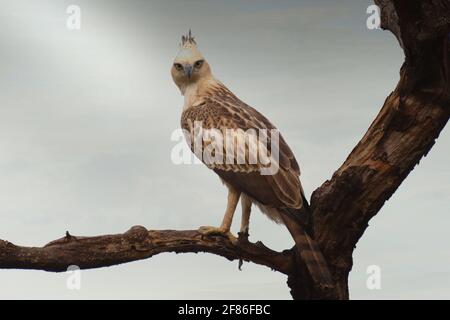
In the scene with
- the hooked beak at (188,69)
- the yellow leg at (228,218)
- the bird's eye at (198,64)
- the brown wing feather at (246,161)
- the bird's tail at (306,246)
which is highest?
the bird's eye at (198,64)

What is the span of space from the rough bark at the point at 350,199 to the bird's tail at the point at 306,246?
274mm

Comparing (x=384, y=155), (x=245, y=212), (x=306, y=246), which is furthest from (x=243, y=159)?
(x=384, y=155)

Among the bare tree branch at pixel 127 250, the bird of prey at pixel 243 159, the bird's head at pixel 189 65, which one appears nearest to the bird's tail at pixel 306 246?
the bird of prey at pixel 243 159

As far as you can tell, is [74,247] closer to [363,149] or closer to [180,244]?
[180,244]

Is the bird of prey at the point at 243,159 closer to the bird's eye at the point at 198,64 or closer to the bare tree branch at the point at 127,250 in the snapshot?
the bird's eye at the point at 198,64

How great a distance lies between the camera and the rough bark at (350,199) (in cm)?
635

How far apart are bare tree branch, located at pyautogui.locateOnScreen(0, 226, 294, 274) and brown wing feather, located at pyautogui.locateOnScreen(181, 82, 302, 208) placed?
2.00 ft

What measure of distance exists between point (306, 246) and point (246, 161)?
0.90m

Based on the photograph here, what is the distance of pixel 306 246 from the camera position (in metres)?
6.55

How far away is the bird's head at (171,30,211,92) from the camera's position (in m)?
7.11

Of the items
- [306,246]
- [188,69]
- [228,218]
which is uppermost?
[188,69]

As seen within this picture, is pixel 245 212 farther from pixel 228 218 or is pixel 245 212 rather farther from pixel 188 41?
pixel 188 41

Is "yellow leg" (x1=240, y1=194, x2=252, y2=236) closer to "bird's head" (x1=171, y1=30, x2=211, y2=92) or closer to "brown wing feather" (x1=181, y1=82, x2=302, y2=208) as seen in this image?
"brown wing feather" (x1=181, y1=82, x2=302, y2=208)
